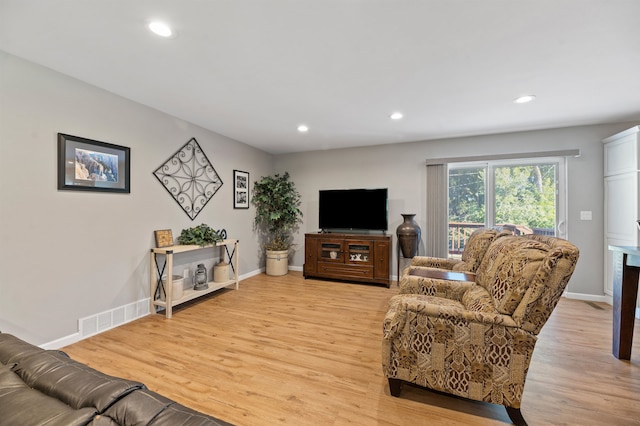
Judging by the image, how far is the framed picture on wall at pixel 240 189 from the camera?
444 centimetres

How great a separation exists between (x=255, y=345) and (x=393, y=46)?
269 centimetres

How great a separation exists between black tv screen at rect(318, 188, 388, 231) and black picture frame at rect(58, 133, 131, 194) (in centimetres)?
302

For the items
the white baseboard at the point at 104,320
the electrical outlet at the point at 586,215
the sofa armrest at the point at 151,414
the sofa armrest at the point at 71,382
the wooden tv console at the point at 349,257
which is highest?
the electrical outlet at the point at 586,215

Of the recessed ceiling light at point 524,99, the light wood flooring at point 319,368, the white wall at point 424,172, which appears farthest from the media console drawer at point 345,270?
the recessed ceiling light at point 524,99

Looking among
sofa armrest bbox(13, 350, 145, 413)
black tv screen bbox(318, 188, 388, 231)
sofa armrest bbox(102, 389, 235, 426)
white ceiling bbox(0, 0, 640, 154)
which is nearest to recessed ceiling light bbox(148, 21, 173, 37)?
white ceiling bbox(0, 0, 640, 154)

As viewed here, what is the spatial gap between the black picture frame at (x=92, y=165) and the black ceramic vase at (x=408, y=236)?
3691 mm

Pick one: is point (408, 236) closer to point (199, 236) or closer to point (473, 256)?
point (473, 256)

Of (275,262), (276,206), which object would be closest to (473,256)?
(275,262)

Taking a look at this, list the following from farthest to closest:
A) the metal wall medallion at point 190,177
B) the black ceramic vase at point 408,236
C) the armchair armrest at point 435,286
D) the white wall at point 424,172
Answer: the black ceramic vase at point 408,236 < the white wall at point 424,172 < the metal wall medallion at point 190,177 < the armchair armrest at point 435,286

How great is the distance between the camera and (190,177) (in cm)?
359

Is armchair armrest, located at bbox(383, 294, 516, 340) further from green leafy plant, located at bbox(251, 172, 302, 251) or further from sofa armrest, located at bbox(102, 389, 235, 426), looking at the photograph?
green leafy plant, located at bbox(251, 172, 302, 251)

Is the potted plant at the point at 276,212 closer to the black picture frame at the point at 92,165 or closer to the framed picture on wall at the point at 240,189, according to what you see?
the framed picture on wall at the point at 240,189

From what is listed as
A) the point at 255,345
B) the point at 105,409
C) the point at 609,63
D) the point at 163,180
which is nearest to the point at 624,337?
the point at 609,63

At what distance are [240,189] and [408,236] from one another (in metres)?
2.92
